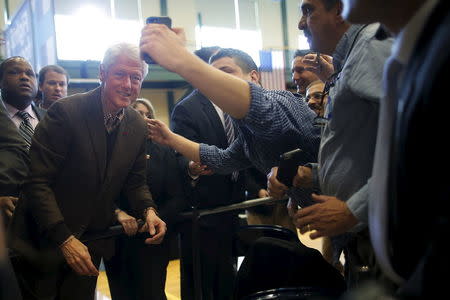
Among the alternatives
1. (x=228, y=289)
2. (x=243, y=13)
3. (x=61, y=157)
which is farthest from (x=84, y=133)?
(x=243, y=13)

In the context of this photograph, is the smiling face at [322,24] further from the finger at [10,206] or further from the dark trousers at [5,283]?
the finger at [10,206]

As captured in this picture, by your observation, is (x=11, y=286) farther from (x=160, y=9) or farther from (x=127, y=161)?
(x=160, y=9)

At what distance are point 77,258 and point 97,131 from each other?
570 millimetres

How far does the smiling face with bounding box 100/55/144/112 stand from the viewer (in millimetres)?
2180

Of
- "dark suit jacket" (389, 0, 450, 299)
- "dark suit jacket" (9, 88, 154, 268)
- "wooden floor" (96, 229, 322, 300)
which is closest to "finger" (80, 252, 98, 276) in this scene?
"dark suit jacket" (9, 88, 154, 268)

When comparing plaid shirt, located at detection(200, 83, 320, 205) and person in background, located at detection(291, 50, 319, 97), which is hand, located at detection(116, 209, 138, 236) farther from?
person in background, located at detection(291, 50, 319, 97)

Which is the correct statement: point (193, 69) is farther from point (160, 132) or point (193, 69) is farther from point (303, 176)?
point (160, 132)

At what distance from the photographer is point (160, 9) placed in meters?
11.9

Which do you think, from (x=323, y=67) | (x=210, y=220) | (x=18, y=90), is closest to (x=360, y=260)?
(x=323, y=67)

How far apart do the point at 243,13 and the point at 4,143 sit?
38.3 ft

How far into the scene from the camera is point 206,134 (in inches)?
103

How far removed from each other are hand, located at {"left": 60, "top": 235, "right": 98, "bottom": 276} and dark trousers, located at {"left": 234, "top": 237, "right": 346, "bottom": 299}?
27.7 inches

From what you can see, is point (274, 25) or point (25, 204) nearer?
point (25, 204)

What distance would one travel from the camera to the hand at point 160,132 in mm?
2156
